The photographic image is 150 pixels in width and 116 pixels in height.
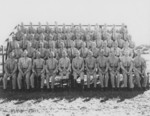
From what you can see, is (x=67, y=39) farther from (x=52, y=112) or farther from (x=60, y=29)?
(x=52, y=112)

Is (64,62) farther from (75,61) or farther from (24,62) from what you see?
(24,62)

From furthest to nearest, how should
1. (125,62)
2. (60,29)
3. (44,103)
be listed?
(60,29)
(125,62)
(44,103)

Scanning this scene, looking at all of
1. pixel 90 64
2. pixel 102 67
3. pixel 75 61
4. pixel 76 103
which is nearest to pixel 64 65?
pixel 75 61

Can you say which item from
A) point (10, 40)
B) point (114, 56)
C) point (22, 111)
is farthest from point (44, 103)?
point (10, 40)

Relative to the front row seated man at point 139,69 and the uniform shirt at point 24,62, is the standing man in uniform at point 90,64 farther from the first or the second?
the uniform shirt at point 24,62

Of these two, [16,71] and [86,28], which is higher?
[86,28]

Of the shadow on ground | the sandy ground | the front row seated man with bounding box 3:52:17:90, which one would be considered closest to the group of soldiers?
the front row seated man with bounding box 3:52:17:90

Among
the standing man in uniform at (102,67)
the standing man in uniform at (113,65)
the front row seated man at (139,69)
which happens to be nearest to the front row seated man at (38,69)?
the standing man in uniform at (102,67)
